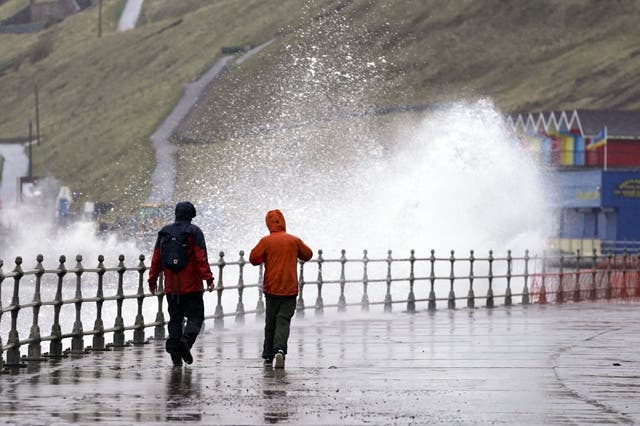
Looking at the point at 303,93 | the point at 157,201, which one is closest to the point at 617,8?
the point at 303,93

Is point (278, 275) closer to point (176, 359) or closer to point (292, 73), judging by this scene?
point (176, 359)

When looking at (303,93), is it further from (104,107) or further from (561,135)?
(561,135)

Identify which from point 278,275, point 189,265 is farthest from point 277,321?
point 189,265

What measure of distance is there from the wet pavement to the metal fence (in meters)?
0.62

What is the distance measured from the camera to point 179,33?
184 metres

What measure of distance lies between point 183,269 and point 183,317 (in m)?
0.56

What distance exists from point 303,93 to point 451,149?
110016 millimetres

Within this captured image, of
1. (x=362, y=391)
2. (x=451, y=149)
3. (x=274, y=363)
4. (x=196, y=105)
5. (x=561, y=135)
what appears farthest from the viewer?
(x=196, y=105)

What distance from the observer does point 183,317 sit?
1756 centimetres

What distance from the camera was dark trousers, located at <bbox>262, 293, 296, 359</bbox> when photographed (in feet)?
59.0

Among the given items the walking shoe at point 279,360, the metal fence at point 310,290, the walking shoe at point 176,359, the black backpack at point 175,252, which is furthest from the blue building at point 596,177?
the black backpack at point 175,252

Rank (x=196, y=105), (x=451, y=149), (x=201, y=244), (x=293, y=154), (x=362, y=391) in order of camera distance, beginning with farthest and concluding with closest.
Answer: (x=196, y=105)
(x=293, y=154)
(x=451, y=149)
(x=201, y=244)
(x=362, y=391)

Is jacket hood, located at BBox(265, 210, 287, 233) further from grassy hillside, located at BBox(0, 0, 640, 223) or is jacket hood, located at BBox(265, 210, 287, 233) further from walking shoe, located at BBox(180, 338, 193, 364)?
grassy hillside, located at BBox(0, 0, 640, 223)

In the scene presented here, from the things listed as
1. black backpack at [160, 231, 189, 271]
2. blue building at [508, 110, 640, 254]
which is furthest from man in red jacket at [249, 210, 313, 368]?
blue building at [508, 110, 640, 254]
